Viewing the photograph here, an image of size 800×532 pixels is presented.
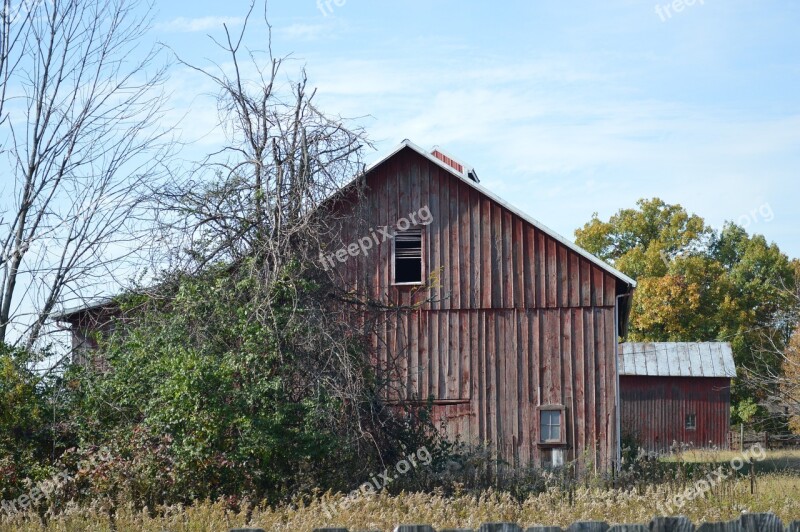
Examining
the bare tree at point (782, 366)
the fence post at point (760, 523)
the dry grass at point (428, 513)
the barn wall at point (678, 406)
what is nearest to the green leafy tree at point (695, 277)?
the bare tree at point (782, 366)

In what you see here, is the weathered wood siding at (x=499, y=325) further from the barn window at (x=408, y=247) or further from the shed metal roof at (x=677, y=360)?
the shed metal roof at (x=677, y=360)

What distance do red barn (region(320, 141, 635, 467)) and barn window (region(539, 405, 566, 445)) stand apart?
0.06 ft

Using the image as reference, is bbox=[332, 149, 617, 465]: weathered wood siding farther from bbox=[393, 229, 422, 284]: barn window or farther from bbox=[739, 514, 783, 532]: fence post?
bbox=[739, 514, 783, 532]: fence post

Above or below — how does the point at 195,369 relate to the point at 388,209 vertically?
below

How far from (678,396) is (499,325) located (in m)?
20.7

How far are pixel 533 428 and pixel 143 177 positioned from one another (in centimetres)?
912

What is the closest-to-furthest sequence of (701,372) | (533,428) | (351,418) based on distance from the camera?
1. (351,418)
2. (533,428)
3. (701,372)

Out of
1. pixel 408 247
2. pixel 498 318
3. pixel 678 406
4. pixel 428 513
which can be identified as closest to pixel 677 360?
pixel 678 406

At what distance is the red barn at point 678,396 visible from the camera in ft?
120

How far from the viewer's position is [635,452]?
1972 cm

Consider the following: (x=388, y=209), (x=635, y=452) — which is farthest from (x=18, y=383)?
(x=635, y=452)

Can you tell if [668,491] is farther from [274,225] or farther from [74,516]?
[74,516]

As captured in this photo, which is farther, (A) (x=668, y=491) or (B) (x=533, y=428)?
(B) (x=533, y=428)

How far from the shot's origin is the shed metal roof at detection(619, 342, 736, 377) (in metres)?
36.6
